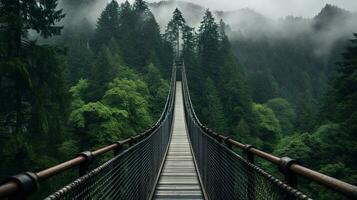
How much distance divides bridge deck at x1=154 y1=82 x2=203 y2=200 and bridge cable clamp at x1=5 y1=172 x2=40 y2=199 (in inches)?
202

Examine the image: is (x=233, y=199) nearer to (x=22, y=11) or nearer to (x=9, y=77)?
(x=9, y=77)

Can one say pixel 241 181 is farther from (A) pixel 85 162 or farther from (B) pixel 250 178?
(A) pixel 85 162

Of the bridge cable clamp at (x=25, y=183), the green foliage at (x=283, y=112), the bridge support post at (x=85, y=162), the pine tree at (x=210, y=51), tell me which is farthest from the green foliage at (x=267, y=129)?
the bridge cable clamp at (x=25, y=183)

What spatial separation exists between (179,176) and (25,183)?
7.20 m

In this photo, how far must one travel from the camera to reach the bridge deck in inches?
269

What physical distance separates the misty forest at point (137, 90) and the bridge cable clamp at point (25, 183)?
32.1 feet

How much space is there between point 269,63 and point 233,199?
9961 centimetres

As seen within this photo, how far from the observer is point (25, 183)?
1504 mm

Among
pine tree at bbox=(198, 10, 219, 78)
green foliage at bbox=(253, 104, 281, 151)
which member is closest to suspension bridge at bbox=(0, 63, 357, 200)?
green foliage at bbox=(253, 104, 281, 151)

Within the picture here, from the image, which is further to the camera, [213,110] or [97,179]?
[213,110]

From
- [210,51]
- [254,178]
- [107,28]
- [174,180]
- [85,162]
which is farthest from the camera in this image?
[107,28]

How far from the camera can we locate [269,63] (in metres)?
99.6

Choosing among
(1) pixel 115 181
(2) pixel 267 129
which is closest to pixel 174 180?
(1) pixel 115 181

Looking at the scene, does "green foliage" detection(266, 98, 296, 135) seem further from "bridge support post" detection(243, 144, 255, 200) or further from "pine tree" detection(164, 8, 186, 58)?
"bridge support post" detection(243, 144, 255, 200)
